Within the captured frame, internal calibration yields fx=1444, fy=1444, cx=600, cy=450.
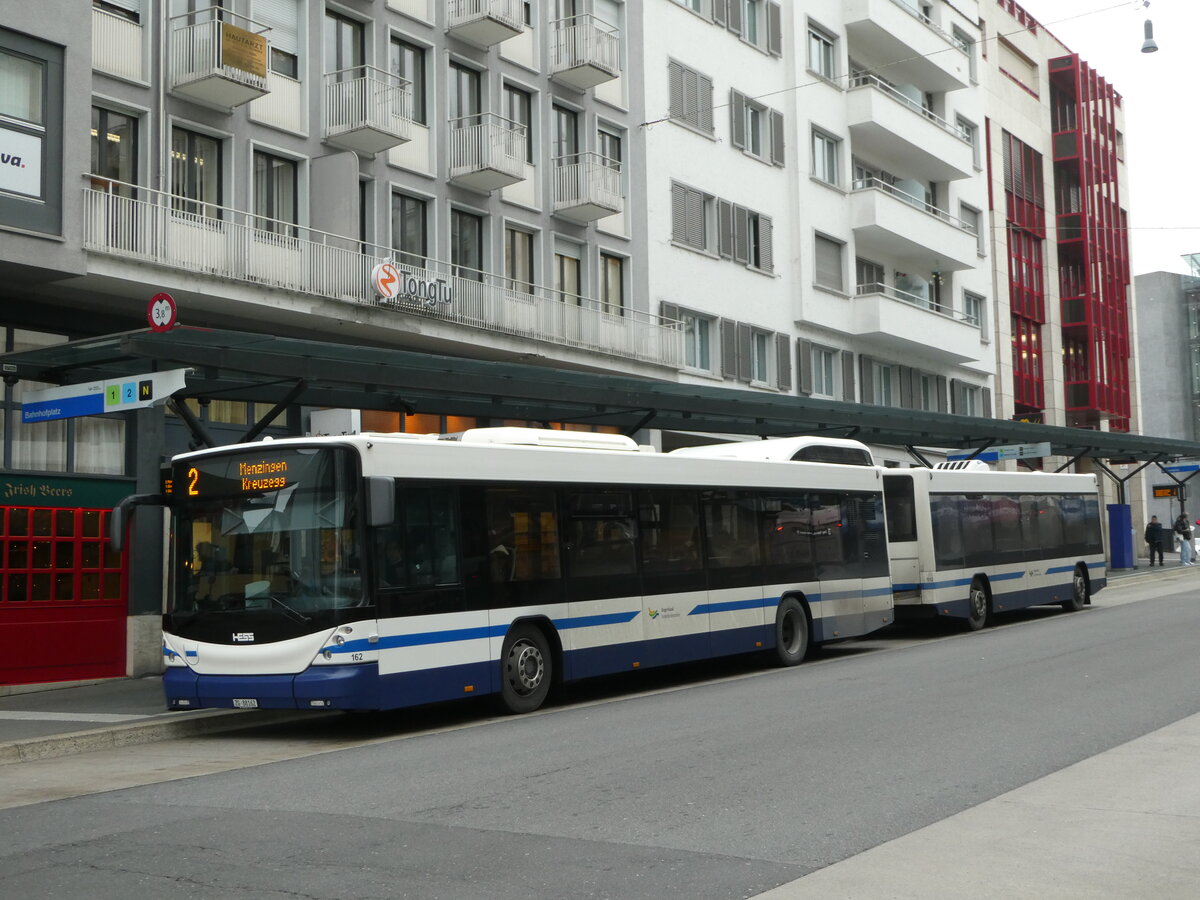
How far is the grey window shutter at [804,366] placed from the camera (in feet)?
125

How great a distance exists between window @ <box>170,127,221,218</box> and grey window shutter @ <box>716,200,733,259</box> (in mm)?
15539

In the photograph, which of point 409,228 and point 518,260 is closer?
point 409,228

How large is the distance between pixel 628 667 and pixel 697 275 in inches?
772

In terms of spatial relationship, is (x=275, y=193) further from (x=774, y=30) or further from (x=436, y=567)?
(x=774, y=30)

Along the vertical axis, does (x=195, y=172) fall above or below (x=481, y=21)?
below

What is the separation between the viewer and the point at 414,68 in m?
26.8

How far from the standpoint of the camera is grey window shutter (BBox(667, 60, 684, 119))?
1342 inches

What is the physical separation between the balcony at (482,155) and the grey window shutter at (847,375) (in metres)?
15.2

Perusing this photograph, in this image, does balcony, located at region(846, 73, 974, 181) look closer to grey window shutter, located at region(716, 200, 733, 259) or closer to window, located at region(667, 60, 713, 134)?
window, located at region(667, 60, 713, 134)

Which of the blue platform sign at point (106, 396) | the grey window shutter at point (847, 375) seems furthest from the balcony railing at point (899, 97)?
the blue platform sign at point (106, 396)

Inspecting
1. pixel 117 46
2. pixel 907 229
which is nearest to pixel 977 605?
pixel 117 46

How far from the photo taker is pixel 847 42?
42250 mm

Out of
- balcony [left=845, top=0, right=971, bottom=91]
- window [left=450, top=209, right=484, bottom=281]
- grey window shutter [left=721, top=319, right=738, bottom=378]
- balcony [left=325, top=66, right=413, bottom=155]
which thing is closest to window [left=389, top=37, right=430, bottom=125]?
balcony [left=325, top=66, right=413, bottom=155]

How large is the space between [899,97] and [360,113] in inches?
903
